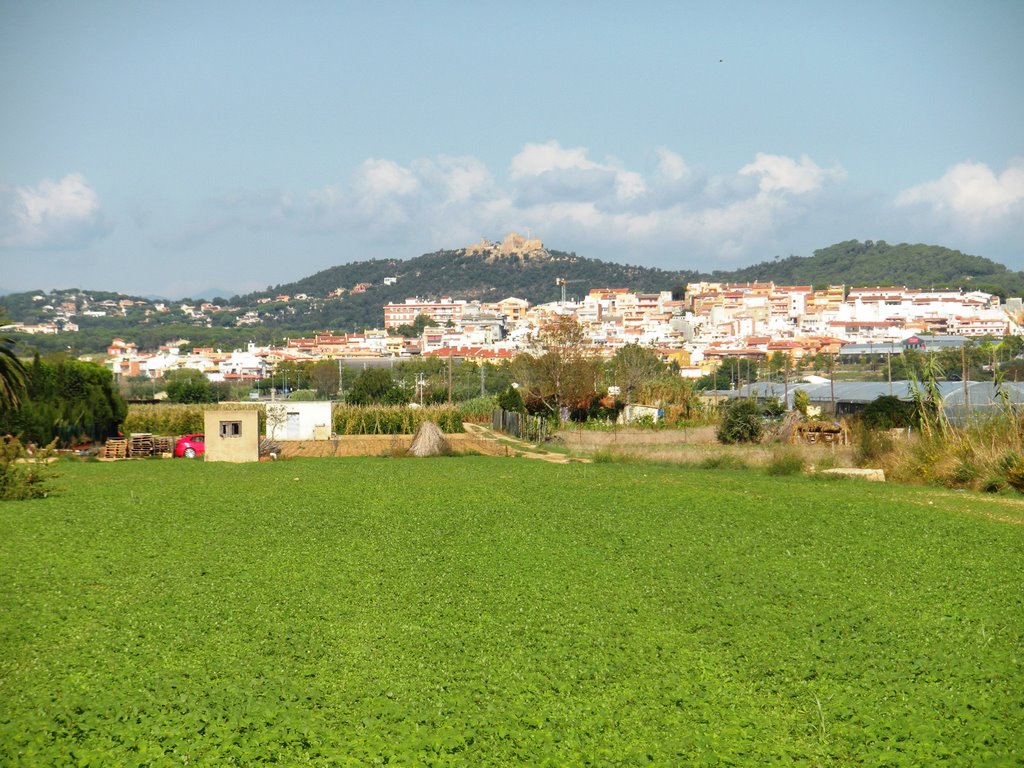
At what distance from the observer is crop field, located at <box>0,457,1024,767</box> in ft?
23.3

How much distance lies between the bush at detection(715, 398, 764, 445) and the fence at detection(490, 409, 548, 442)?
248 inches

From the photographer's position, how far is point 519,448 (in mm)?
34156

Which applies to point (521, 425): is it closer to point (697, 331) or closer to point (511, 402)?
point (511, 402)

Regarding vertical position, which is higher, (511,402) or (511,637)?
(511,637)

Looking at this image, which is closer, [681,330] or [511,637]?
[511,637]

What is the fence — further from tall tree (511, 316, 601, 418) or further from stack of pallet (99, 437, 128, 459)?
stack of pallet (99, 437, 128, 459)

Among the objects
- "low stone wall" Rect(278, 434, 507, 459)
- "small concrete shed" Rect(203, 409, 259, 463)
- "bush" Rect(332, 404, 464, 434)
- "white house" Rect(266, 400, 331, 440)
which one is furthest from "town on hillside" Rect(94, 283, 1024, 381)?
"small concrete shed" Rect(203, 409, 259, 463)

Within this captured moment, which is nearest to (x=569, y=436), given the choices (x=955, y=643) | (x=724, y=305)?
(x=955, y=643)

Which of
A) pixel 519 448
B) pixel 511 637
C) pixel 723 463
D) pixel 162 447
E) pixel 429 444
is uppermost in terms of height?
pixel 511 637

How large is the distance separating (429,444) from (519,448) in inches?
162

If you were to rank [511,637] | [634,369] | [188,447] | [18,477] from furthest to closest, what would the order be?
[634,369]
[188,447]
[18,477]
[511,637]

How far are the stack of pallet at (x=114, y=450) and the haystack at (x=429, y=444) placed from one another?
8.99 meters

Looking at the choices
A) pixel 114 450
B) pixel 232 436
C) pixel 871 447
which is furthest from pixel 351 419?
pixel 871 447

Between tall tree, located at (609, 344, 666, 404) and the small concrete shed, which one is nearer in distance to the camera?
the small concrete shed
